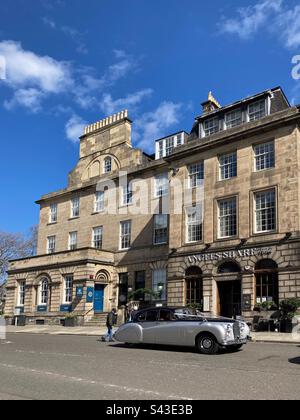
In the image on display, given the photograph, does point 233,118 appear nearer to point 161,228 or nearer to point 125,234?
point 161,228

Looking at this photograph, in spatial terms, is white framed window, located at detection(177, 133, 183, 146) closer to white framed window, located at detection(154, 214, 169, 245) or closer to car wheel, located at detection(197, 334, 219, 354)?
white framed window, located at detection(154, 214, 169, 245)

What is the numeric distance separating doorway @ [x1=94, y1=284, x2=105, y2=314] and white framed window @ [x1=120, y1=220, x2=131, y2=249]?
3.79 m

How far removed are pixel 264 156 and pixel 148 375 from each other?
20.8 m

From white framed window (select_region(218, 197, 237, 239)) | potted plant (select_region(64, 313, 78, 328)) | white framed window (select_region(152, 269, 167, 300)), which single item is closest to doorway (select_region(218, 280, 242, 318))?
white framed window (select_region(218, 197, 237, 239))

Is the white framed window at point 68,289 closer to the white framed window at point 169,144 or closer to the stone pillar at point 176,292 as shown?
the stone pillar at point 176,292

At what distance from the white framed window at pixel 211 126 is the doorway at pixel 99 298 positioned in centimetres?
1470

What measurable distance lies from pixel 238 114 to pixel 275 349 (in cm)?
1964

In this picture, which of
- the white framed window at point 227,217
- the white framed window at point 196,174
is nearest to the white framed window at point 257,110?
the white framed window at point 196,174

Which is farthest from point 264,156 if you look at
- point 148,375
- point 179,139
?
point 148,375

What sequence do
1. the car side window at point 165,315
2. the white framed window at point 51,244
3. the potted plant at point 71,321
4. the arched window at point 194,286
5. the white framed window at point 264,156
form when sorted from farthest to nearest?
1. the white framed window at point 51,244
2. the potted plant at point 71,321
3. the arched window at point 194,286
4. the white framed window at point 264,156
5. the car side window at point 165,315

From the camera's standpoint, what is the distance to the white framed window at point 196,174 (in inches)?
1242

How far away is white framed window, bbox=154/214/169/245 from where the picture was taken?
3544cm

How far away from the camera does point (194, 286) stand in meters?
30.2
